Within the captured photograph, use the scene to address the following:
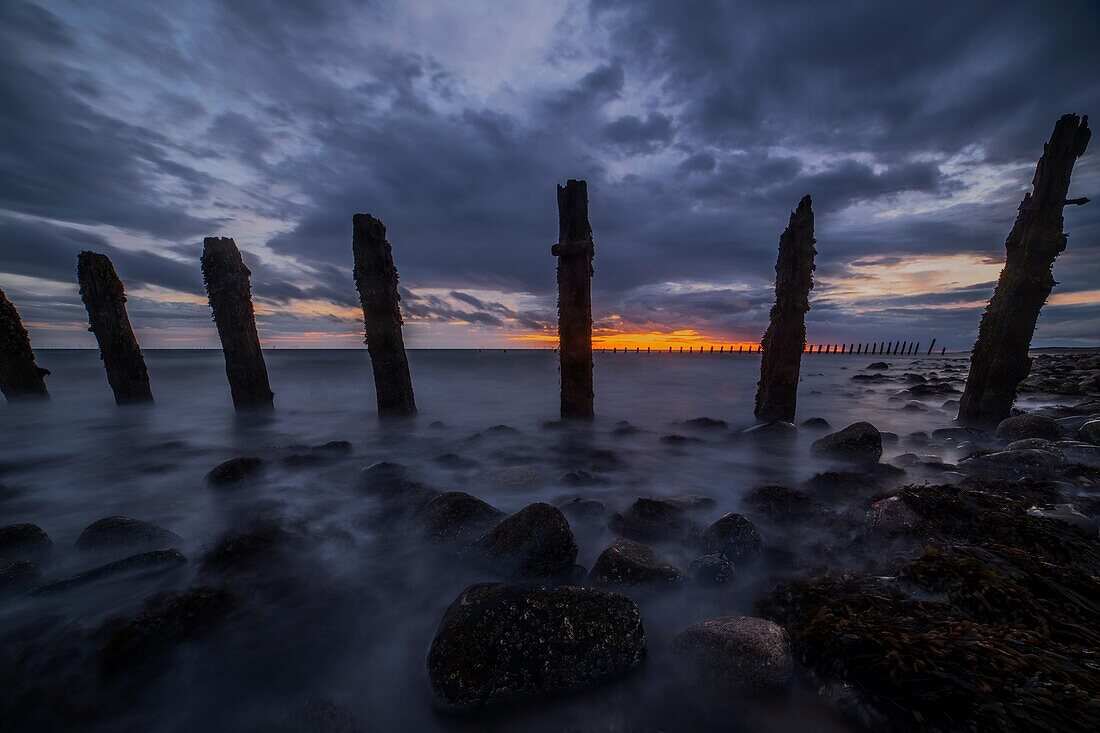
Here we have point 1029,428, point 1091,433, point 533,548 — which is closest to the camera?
point 533,548

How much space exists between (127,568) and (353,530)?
69.5 inches

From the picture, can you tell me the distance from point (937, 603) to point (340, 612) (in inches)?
163

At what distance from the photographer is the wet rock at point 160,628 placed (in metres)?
2.59

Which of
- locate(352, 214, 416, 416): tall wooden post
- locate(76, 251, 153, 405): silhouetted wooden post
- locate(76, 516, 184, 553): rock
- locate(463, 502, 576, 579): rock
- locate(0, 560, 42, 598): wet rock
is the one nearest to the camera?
locate(0, 560, 42, 598): wet rock

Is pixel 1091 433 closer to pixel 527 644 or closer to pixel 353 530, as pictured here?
pixel 527 644

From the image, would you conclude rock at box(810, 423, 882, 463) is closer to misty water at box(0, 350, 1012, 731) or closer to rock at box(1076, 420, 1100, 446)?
misty water at box(0, 350, 1012, 731)

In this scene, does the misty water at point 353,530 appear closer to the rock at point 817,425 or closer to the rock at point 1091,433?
the rock at point 817,425

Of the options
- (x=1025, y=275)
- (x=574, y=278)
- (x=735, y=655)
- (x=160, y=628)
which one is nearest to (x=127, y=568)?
(x=160, y=628)

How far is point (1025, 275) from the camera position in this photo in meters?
7.56

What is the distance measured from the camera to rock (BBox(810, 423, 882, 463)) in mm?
6680

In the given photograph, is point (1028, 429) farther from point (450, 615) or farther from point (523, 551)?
point (450, 615)

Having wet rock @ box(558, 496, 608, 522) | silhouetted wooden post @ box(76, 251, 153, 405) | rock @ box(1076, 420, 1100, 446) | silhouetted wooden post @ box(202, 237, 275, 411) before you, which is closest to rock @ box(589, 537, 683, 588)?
wet rock @ box(558, 496, 608, 522)

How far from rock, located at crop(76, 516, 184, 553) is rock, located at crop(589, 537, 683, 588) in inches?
163

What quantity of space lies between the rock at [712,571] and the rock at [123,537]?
492cm
